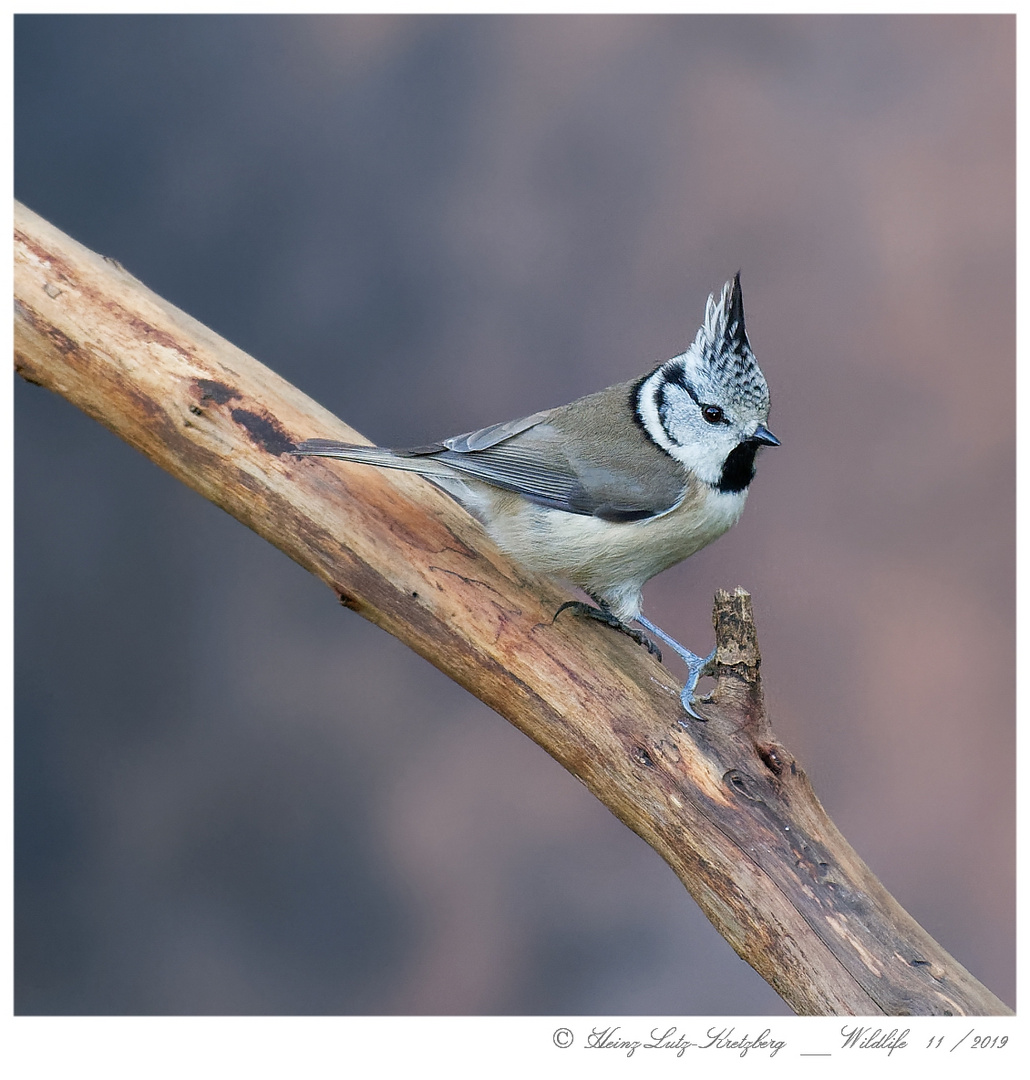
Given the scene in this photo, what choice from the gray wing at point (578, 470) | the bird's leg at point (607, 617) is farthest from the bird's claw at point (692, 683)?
the gray wing at point (578, 470)

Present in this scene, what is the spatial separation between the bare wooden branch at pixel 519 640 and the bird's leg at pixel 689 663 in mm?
22

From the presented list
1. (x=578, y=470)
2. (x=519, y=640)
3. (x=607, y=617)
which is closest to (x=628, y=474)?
(x=578, y=470)

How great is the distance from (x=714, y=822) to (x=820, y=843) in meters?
0.17

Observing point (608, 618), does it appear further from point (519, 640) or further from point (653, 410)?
point (653, 410)

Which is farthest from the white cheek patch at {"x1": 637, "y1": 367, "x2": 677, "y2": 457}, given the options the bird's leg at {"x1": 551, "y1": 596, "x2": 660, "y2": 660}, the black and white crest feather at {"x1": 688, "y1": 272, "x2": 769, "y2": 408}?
the bird's leg at {"x1": 551, "y1": 596, "x2": 660, "y2": 660}

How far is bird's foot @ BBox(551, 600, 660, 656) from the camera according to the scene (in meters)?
1.91

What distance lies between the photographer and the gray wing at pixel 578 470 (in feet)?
6.20

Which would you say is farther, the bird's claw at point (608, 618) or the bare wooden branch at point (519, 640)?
the bird's claw at point (608, 618)

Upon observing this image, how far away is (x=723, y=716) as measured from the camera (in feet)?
5.59

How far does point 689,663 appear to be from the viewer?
1.90 m

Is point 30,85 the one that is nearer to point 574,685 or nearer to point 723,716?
point 574,685

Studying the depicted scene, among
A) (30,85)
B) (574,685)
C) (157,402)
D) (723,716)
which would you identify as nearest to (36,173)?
(30,85)

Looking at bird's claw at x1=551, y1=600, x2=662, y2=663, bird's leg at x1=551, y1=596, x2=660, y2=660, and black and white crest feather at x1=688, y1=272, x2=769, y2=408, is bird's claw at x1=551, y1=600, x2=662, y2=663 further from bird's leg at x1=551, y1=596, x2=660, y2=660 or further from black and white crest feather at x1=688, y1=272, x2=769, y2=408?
black and white crest feather at x1=688, y1=272, x2=769, y2=408

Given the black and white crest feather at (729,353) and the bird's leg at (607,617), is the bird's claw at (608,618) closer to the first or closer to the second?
the bird's leg at (607,617)
